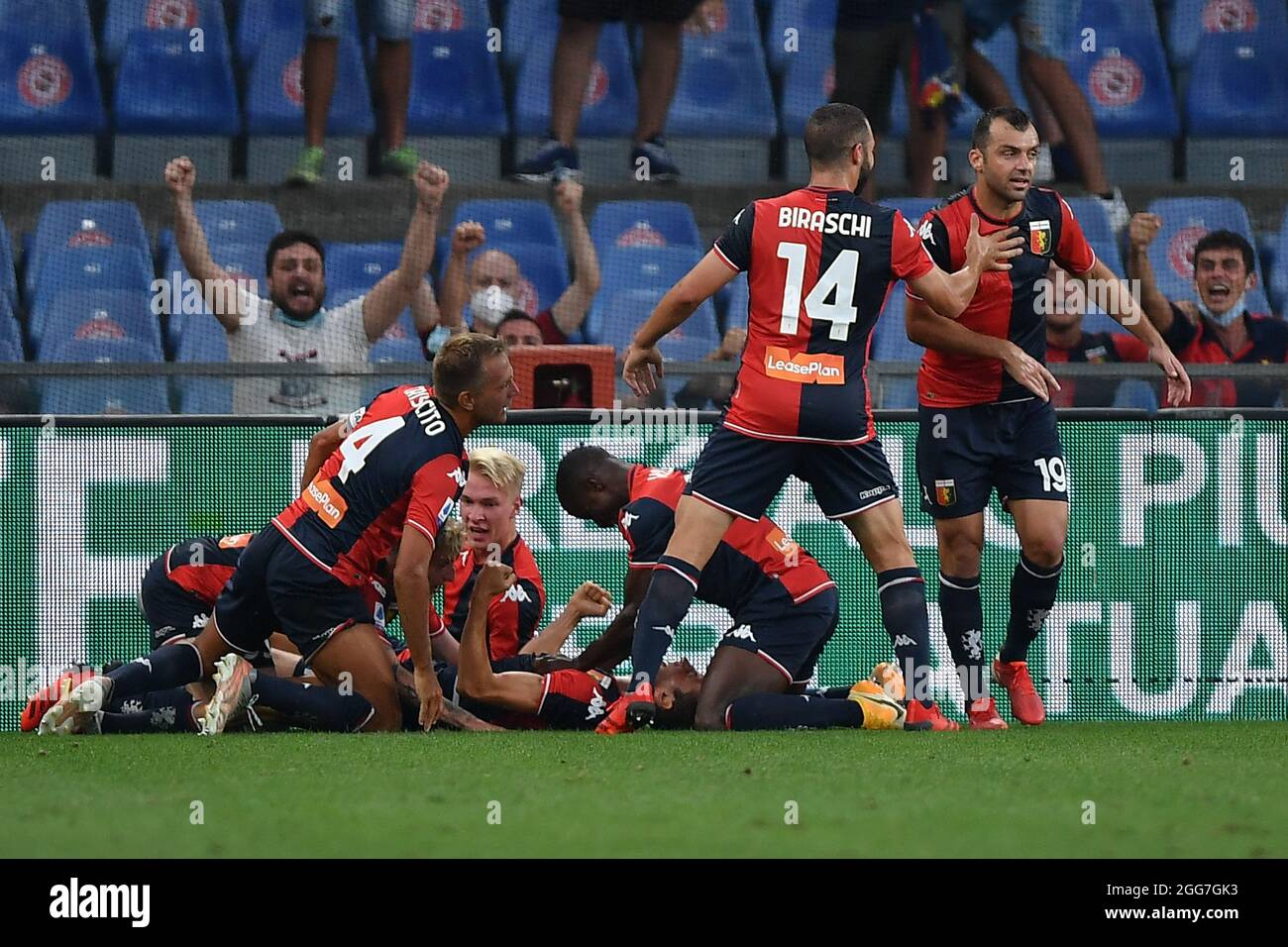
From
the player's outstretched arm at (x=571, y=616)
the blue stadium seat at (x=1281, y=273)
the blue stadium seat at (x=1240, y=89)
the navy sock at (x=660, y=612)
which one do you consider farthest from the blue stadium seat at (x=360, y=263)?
the blue stadium seat at (x=1240, y=89)

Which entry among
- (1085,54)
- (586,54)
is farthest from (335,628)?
(1085,54)

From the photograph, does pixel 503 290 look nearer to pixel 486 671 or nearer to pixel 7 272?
pixel 7 272

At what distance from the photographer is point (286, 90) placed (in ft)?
34.9

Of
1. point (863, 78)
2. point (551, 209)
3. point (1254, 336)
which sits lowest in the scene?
point (1254, 336)

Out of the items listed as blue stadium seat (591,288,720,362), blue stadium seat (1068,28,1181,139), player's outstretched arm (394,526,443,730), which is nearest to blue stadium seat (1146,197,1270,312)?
blue stadium seat (1068,28,1181,139)

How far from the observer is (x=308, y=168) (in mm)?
9781

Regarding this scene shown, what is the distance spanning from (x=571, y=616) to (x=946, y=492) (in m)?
1.35

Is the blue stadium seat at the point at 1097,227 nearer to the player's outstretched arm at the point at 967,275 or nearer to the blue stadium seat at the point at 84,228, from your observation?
the player's outstretched arm at the point at 967,275

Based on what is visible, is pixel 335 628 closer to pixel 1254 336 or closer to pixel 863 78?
pixel 1254 336

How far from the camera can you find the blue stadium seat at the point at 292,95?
10.5 m

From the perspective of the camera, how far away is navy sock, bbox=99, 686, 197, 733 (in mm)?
5648

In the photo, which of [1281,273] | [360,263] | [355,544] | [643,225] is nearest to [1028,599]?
[355,544]

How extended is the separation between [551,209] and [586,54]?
1.01 metres

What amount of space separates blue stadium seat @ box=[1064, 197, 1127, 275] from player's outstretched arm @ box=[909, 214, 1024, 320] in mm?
4082
